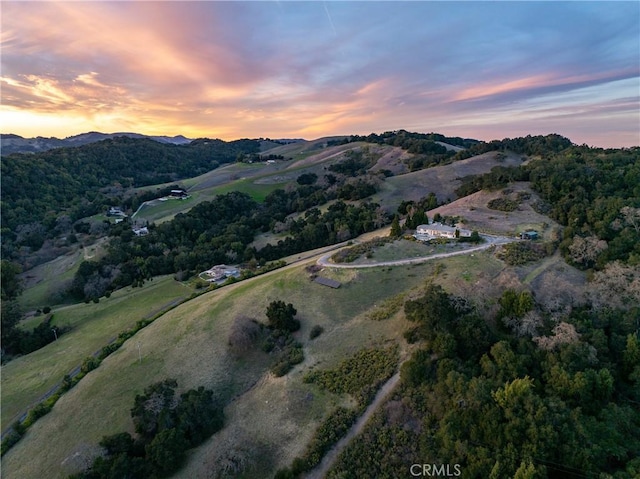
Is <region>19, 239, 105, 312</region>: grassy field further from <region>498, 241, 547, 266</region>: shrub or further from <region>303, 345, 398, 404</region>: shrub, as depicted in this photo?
<region>498, 241, 547, 266</region>: shrub

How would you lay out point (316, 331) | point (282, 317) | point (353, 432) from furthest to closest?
point (282, 317), point (316, 331), point (353, 432)

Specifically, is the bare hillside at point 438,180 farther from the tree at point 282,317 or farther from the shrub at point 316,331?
the shrub at point 316,331

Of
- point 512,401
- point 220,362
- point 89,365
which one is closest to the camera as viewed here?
point 512,401

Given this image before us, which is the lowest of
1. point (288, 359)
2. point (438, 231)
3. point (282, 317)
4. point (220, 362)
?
point (220, 362)

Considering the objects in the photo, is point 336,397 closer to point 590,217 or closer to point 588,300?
point 588,300

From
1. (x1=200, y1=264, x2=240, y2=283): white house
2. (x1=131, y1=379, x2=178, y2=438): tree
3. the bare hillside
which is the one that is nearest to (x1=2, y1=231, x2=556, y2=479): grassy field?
(x1=131, y1=379, x2=178, y2=438): tree

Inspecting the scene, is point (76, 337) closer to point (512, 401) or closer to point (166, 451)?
point (166, 451)

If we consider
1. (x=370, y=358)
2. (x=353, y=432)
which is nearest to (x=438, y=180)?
(x=370, y=358)
